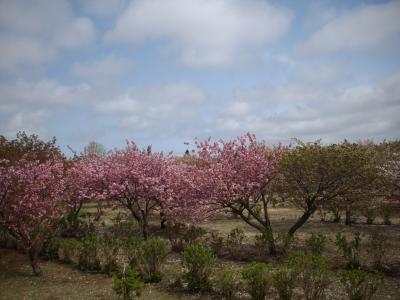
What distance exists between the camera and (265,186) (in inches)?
707

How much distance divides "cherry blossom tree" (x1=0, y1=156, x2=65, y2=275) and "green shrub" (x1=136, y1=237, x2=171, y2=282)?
4215 millimetres

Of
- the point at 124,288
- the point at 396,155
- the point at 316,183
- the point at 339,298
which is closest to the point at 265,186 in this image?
the point at 316,183

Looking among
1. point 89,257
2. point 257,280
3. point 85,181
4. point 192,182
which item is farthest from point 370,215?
point 89,257

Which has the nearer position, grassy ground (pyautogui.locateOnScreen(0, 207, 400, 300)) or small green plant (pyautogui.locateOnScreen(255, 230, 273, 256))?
grassy ground (pyautogui.locateOnScreen(0, 207, 400, 300))

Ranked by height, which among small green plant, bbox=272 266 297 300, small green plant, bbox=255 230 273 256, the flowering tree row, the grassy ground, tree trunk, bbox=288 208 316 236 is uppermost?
the flowering tree row

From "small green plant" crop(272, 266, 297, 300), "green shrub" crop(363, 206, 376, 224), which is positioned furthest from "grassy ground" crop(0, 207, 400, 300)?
"green shrub" crop(363, 206, 376, 224)

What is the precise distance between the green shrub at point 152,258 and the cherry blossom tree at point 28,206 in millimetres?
4215

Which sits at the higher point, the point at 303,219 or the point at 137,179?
the point at 137,179

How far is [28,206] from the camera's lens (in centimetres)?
1462

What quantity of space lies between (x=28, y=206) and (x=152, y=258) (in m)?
5.13

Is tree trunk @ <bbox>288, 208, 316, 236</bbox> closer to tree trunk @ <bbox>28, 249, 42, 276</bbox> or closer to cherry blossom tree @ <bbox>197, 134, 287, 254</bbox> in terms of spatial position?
cherry blossom tree @ <bbox>197, 134, 287, 254</bbox>

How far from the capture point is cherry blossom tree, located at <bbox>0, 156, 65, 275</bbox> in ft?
47.6

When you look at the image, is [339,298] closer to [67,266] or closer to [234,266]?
[234,266]

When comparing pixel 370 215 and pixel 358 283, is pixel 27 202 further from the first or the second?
pixel 370 215
